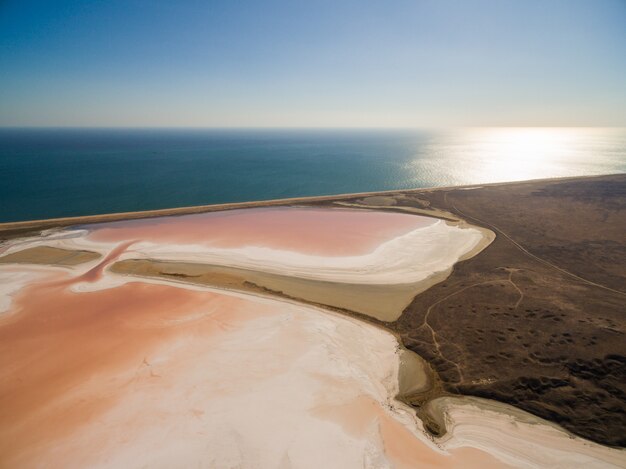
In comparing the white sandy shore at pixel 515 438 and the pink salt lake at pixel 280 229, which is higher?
the pink salt lake at pixel 280 229

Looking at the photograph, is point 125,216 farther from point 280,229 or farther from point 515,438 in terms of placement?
point 515,438

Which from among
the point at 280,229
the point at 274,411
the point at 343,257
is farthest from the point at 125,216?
the point at 274,411

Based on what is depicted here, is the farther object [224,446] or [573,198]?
[573,198]

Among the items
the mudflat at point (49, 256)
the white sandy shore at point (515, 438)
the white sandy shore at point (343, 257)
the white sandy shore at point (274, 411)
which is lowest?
the white sandy shore at point (515, 438)

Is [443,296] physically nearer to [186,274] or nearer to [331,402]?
[331,402]

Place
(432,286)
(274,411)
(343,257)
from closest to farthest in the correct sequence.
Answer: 1. (274,411)
2. (432,286)
3. (343,257)

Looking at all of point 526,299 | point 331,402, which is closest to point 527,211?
point 526,299

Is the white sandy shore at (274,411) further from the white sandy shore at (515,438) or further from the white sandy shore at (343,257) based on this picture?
the white sandy shore at (343,257)

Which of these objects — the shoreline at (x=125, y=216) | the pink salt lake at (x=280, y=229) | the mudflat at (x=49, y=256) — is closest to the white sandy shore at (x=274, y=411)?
the mudflat at (x=49, y=256)
